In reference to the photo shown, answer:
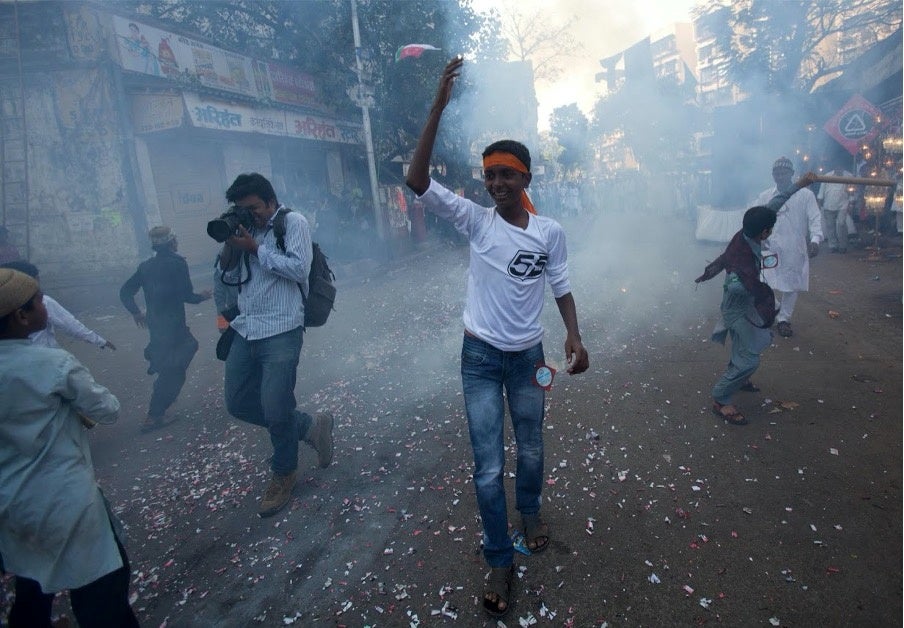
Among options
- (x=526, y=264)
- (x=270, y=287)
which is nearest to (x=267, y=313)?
(x=270, y=287)

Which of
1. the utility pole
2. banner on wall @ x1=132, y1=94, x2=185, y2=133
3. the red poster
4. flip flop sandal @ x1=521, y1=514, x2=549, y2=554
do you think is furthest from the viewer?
the utility pole

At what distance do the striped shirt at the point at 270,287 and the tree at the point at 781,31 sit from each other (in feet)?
55.5

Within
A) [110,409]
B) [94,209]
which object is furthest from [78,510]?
[94,209]

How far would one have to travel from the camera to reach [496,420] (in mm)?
2471

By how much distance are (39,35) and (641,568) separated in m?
12.4

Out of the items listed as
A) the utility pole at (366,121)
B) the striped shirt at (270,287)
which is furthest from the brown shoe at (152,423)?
the utility pole at (366,121)

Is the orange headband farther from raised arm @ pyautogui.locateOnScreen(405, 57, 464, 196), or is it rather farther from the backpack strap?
the backpack strap

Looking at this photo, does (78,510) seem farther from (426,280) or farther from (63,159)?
(63,159)

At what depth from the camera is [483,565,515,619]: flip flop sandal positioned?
231 centimetres

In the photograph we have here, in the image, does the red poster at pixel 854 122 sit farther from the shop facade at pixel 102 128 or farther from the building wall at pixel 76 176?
the building wall at pixel 76 176

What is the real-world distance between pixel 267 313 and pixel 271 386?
17.3 inches

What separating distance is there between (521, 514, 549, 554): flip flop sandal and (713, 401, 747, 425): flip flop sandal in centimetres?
202

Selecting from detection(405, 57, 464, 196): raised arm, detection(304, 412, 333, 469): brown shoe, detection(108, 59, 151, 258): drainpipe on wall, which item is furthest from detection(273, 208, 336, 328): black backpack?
detection(108, 59, 151, 258): drainpipe on wall

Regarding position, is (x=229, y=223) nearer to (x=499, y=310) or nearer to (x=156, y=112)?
(x=499, y=310)
